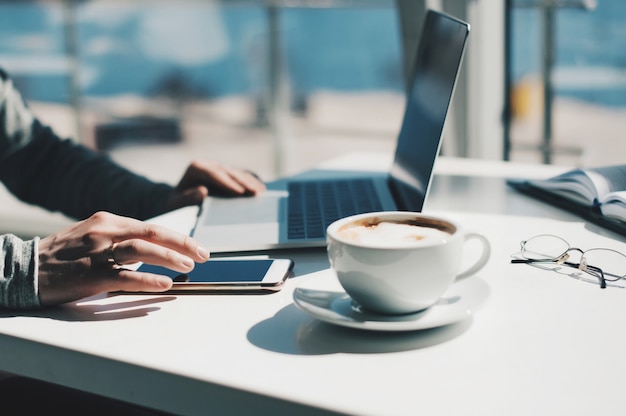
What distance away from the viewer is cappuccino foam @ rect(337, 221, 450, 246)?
54 cm

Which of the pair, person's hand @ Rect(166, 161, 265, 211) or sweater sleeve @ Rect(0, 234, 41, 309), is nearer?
sweater sleeve @ Rect(0, 234, 41, 309)

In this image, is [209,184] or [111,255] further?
[209,184]

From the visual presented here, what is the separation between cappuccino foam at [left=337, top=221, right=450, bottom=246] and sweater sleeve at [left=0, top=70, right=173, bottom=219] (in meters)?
0.66

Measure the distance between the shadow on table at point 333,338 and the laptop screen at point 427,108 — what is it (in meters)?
0.26

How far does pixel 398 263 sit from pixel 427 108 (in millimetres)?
425

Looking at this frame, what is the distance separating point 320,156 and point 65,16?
1.65 m

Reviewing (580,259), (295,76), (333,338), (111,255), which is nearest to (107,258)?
(111,255)

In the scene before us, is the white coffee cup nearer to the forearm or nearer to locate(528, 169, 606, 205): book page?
locate(528, 169, 606, 205): book page

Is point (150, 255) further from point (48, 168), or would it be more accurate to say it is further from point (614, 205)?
point (48, 168)

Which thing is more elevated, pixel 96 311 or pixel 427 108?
pixel 427 108

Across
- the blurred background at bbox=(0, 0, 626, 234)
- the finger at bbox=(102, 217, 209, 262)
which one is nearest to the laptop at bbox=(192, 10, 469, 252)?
the finger at bbox=(102, 217, 209, 262)

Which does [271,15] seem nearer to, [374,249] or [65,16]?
[65,16]

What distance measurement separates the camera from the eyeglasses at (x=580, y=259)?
26.6 inches

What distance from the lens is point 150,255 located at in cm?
62
